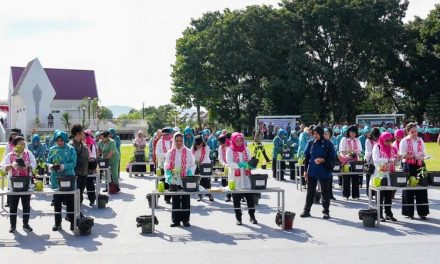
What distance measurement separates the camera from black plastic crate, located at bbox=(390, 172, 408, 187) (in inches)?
A: 398

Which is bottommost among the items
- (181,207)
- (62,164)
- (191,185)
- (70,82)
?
(181,207)

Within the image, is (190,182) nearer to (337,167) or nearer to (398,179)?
(398,179)

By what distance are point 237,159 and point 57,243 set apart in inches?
147

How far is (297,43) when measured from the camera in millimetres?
51062

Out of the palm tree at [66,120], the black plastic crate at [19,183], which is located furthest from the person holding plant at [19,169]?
the palm tree at [66,120]

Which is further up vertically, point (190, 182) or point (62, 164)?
point (62, 164)

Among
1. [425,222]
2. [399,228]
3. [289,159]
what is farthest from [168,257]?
[289,159]

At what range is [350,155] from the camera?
47.9 feet

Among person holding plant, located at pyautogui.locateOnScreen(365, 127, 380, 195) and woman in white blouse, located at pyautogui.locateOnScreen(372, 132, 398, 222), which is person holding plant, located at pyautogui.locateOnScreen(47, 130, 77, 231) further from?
person holding plant, located at pyautogui.locateOnScreen(365, 127, 380, 195)

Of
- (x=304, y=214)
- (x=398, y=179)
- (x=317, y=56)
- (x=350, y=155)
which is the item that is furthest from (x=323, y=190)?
(x=317, y=56)

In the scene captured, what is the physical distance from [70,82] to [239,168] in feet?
235

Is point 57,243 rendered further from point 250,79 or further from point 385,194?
point 250,79

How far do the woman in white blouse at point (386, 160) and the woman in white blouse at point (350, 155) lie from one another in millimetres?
2622

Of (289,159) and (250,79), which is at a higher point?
(250,79)
